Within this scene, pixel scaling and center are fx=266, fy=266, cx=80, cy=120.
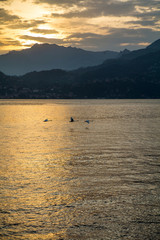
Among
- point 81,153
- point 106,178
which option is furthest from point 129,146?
point 106,178

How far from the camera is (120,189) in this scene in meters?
16.7

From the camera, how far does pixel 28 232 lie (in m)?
11.7

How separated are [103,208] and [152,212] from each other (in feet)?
8.23

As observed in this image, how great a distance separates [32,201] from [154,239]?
22.7 feet

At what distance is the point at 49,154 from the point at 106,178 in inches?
397

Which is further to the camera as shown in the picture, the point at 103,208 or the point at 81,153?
the point at 81,153

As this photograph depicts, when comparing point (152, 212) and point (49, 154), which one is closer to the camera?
point (152, 212)

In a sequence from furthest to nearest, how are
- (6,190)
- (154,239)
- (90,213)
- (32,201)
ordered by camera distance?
(6,190) → (32,201) → (90,213) → (154,239)

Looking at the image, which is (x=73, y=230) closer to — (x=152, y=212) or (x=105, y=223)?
(x=105, y=223)

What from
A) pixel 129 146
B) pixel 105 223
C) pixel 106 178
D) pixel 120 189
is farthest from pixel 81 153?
pixel 105 223

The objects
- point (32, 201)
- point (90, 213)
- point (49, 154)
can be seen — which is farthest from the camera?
point (49, 154)

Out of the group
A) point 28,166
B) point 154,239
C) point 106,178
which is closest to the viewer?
point 154,239

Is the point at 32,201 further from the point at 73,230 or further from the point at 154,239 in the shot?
the point at 154,239

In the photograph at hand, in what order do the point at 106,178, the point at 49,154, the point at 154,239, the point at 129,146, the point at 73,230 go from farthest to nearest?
the point at 129,146 → the point at 49,154 → the point at 106,178 → the point at 73,230 → the point at 154,239
